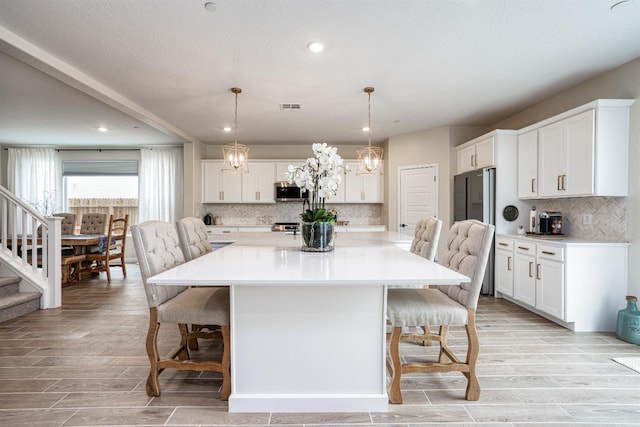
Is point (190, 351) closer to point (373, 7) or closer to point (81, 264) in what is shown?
point (373, 7)

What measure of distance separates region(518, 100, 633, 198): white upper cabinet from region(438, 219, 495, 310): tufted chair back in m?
1.81

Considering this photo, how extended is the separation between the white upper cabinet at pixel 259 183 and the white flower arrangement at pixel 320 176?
4.17 m

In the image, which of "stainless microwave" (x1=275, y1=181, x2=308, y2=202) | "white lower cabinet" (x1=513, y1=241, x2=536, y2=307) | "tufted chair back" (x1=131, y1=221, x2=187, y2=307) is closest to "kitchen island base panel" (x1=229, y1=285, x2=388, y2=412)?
"tufted chair back" (x1=131, y1=221, x2=187, y2=307)

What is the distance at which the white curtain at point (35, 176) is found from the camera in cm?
690

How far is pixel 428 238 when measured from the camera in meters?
2.58

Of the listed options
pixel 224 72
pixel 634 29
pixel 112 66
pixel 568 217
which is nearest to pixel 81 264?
pixel 112 66

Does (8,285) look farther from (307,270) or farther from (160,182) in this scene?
(307,270)

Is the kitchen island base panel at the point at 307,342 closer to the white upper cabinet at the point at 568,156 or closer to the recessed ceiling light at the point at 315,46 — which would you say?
the recessed ceiling light at the point at 315,46

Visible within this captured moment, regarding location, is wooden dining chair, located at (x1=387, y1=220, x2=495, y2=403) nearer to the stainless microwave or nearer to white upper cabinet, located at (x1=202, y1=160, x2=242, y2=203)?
the stainless microwave

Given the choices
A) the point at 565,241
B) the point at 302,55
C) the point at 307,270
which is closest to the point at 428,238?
the point at 307,270

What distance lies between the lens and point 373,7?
2.21 m

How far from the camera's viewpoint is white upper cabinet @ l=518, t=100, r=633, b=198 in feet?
9.98

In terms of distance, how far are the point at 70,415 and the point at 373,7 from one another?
9.88 feet

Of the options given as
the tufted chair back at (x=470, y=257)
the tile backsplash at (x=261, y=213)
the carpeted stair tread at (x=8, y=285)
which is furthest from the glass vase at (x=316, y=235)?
the tile backsplash at (x=261, y=213)
